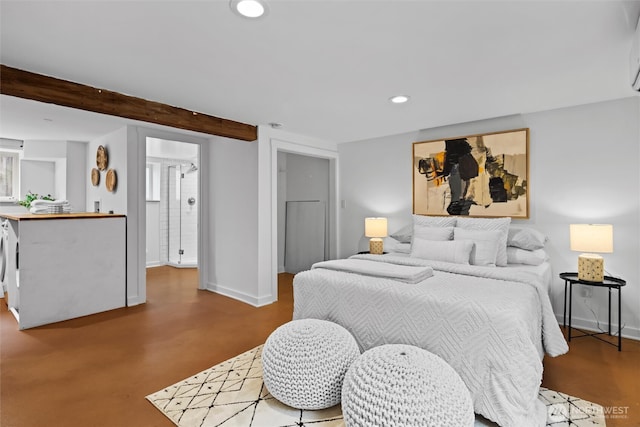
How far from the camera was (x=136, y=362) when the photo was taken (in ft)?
8.40

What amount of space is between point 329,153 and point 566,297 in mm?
3454

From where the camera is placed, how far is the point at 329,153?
509cm

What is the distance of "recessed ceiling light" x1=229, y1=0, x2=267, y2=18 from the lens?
64.0 inches

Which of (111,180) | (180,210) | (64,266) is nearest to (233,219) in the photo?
(111,180)

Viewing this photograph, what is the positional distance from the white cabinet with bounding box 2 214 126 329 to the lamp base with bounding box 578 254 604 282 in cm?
492

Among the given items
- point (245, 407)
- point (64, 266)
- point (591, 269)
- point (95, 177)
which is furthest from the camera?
point (95, 177)

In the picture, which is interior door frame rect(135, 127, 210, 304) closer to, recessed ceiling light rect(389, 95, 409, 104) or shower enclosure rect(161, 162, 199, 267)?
shower enclosure rect(161, 162, 199, 267)

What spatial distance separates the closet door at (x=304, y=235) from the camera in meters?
5.60

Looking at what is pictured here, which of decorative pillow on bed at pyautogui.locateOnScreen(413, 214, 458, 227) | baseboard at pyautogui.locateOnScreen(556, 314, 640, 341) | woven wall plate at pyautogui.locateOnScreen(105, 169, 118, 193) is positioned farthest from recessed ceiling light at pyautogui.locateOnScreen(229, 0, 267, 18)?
baseboard at pyautogui.locateOnScreen(556, 314, 640, 341)

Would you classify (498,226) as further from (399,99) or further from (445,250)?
(399,99)

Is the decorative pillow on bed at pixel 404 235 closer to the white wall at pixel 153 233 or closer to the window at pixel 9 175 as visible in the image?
the white wall at pixel 153 233

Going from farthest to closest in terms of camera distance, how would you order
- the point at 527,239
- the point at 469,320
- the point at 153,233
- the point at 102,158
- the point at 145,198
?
the point at 153,233, the point at 102,158, the point at 145,198, the point at 527,239, the point at 469,320

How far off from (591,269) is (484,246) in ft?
2.88

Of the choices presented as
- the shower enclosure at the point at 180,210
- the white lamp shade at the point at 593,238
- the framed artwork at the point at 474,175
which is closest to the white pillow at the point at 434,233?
the framed artwork at the point at 474,175
